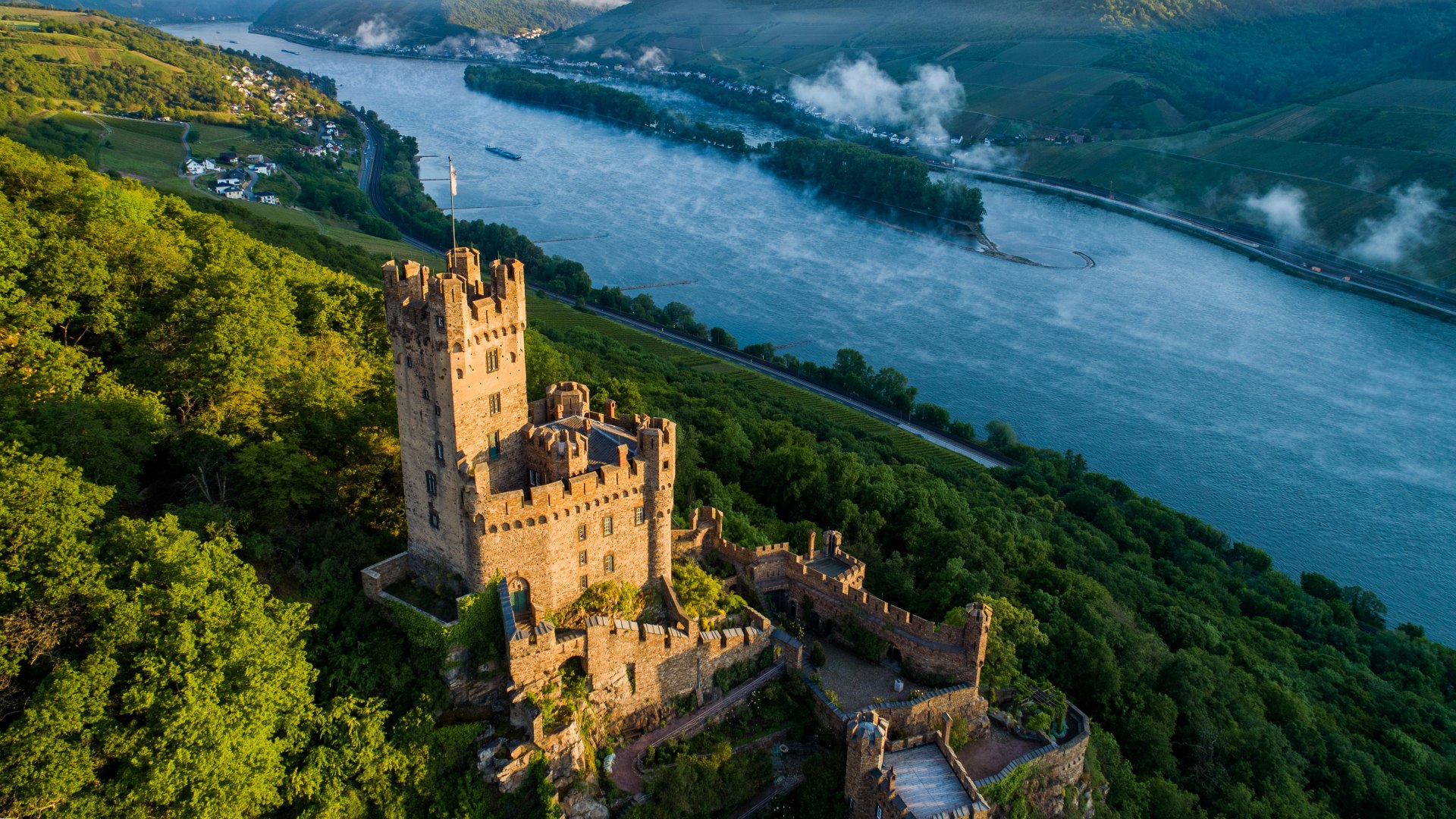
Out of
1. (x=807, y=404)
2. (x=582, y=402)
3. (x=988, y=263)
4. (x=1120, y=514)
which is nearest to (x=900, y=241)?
(x=988, y=263)

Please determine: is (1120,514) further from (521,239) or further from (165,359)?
(521,239)

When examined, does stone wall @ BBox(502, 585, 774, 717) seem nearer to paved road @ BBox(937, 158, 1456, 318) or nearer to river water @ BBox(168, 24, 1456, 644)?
river water @ BBox(168, 24, 1456, 644)

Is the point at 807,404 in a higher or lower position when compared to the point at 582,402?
lower

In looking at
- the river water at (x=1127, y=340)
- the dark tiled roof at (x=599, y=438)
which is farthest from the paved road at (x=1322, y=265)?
the dark tiled roof at (x=599, y=438)

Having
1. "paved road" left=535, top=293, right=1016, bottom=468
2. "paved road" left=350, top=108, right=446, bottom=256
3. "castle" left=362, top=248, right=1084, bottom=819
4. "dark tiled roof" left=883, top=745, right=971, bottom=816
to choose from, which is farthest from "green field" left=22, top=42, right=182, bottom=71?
"dark tiled roof" left=883, top=745, right=971, bottom=816

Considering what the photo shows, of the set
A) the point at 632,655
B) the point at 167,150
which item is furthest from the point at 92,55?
the point at 632,655

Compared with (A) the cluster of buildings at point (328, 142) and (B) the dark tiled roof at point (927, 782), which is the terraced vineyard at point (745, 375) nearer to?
(B) the dark tiled roof at point (927, 782)
